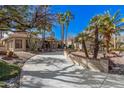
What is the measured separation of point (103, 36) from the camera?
1193cm

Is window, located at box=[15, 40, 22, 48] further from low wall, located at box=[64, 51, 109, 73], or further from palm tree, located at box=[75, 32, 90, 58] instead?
low wall, located at box=[64, 51, 109, 73]

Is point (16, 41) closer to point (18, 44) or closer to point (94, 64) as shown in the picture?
point (18, 44)

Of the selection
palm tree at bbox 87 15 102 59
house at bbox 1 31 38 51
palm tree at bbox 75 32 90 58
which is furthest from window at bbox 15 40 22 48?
palm tree at bbox 87 15 102 59

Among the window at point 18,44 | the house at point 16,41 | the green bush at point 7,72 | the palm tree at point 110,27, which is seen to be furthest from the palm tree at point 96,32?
the green bush at point 7,72

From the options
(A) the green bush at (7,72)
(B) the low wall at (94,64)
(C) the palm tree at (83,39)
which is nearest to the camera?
(A) the green bush at (7,72)

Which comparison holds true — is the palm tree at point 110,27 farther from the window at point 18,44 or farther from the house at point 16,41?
the window at point 18,44

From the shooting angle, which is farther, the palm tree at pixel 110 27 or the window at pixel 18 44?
the palm tree at pixel 110 27

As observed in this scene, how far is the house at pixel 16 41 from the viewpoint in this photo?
396 inches

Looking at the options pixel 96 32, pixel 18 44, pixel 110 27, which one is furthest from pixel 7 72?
→ pixel 110 27

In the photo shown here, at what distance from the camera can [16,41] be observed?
10195mm

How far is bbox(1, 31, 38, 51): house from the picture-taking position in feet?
33.0
